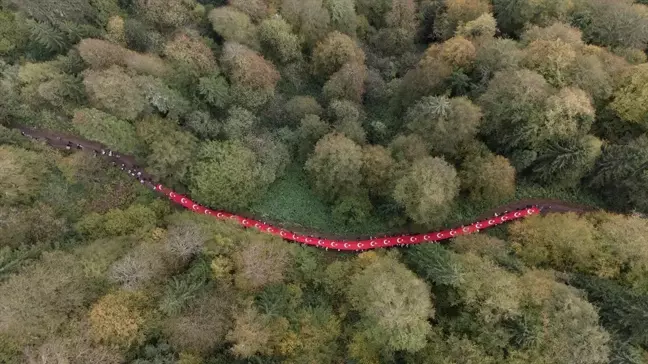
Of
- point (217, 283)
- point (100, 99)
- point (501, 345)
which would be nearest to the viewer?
point (501, 345)

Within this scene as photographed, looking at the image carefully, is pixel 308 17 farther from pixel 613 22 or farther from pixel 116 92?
pixel 613 22

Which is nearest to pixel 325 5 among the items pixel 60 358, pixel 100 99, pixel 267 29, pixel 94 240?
pixel 267 29

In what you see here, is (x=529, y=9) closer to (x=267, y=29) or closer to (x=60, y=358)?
(x=267, y=29)

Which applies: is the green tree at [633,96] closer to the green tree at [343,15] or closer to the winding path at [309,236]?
the winding path at [309,236]

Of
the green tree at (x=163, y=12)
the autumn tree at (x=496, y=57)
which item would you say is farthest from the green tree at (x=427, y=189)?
the green tree at (x=163, y=12)

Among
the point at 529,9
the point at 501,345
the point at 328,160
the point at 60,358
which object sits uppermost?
the point at 529,9

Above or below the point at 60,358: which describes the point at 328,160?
above

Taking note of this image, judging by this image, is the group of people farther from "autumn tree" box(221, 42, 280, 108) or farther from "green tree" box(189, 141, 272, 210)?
"autumn tree" box(221, 42, 280, 108)

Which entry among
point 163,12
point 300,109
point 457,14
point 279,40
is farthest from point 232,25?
point 457,14
